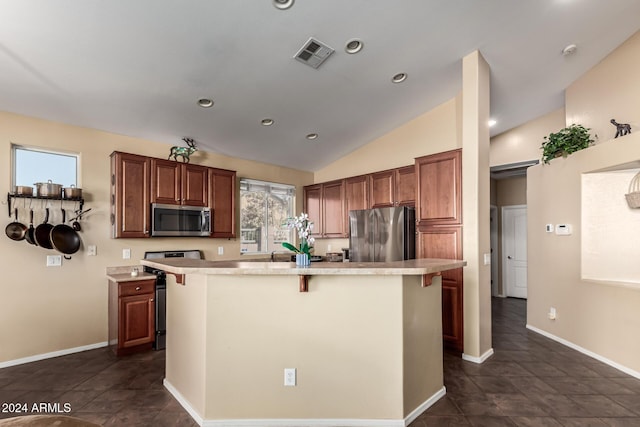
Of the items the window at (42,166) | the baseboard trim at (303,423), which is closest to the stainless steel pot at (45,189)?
the window at (42,166)

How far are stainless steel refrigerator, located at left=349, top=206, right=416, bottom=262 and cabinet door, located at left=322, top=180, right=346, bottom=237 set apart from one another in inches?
38.5

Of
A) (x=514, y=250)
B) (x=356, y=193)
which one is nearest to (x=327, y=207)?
(x=356, y=193)

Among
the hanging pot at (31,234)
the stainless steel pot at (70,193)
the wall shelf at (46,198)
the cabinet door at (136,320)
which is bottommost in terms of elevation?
the cabinet door at (136,320)

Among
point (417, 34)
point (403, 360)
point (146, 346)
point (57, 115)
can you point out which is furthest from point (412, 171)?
point (57, 115)

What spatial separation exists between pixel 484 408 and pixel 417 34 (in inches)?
126

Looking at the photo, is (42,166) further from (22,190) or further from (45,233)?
(45,233)

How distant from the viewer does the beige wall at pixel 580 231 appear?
10.4 ft

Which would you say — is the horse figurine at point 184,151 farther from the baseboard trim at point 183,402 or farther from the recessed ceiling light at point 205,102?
the baseboard trim at point 183,402

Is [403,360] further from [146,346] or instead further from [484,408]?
[146,346]

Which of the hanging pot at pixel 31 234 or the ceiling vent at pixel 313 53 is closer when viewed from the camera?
the ceiling vent at pixel 313 53

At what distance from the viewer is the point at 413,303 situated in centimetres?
232

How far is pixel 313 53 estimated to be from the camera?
293 centimetres

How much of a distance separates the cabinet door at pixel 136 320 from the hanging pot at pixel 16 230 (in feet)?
3.78

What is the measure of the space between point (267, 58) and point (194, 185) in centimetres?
211
